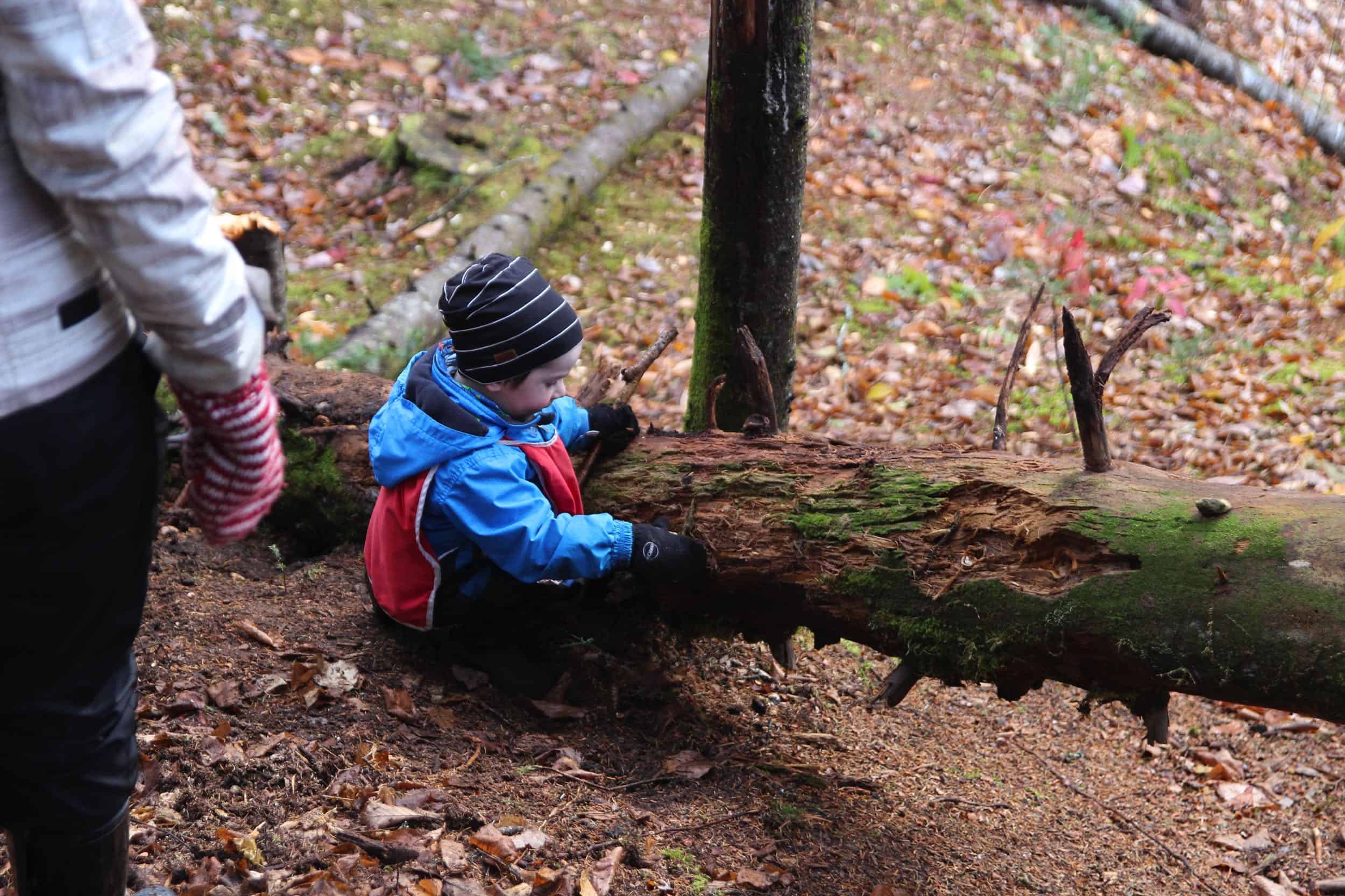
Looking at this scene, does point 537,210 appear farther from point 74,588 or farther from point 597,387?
point 74,588

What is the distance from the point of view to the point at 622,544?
2.96 metres

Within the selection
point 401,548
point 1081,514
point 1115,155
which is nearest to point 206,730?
point 401,548

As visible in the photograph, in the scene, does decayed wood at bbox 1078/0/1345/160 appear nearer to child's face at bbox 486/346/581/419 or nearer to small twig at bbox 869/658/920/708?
small twig at bbox 869/658/920/708

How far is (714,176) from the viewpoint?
3.71m

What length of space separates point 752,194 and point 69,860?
2.80 meters

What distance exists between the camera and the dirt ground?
96.7 inches

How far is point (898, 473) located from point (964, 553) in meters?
0.33

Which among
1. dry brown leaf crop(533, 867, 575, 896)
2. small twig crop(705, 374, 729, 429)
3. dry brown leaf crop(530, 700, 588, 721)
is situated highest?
small twig crop(705, 374, 729, 429)

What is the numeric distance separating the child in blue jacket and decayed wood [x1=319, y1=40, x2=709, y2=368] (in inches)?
85.1

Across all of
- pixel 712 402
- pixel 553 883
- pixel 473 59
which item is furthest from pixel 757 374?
pixel 473 59

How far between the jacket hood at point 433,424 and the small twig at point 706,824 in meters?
1.15

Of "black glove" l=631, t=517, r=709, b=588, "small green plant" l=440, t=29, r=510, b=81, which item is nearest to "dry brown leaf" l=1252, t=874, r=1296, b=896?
"black glove" l=631, t=517, r=709, b=588

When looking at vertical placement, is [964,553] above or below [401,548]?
above

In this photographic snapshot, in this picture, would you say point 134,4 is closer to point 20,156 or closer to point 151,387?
point 20,156
